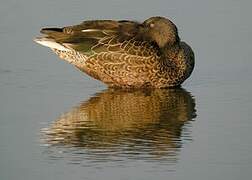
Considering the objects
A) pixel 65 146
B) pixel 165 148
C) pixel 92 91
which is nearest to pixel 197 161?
pixel 165 148

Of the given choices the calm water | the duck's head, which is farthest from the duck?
the calm water

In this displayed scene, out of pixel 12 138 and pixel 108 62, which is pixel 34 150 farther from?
pixel 108 62

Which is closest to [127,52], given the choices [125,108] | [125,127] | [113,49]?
[113,49]

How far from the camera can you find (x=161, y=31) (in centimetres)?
1241

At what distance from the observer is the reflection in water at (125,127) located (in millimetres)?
9320

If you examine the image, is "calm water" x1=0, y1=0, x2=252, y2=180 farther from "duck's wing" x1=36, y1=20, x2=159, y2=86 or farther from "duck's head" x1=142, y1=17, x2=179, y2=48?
"duck's head" x1=142, y1=17, x2=179, y2=48

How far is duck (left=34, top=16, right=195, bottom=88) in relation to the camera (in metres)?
12.3

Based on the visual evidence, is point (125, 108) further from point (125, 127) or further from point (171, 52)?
point (171, 52)

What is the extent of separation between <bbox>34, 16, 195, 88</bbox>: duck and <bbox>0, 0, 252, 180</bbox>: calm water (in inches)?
7.1

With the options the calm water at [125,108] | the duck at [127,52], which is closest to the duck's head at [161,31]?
the duck at [127,52]

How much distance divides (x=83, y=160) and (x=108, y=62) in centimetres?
352

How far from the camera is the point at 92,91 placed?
12.0 metres

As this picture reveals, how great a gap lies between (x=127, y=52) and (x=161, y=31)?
0.47m

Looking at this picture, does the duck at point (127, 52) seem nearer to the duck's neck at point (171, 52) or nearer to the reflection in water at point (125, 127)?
the duck's neck at point (171, 52)
